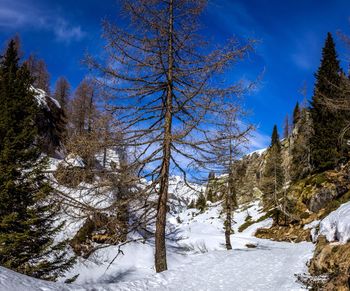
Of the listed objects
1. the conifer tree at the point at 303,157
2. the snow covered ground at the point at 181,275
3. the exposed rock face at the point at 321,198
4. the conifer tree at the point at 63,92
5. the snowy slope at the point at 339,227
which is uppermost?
the conifer tree at the point at 63,92

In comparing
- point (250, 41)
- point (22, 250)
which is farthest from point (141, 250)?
point (250, 41)

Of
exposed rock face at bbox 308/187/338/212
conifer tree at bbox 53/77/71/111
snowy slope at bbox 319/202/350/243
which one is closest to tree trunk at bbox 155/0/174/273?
snowy slope at bbox 319/202/350/243

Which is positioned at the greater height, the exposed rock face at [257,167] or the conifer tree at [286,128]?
the conifer tree at [286,128]

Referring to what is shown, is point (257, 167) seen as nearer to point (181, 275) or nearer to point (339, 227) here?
point (339, 227)

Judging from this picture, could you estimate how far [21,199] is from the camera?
10453 millimetres

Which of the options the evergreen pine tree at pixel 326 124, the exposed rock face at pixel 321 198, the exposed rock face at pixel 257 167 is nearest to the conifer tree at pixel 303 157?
the evergreen pine tree at pixel 326 124

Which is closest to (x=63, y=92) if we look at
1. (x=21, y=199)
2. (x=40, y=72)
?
(x=40, y=72)

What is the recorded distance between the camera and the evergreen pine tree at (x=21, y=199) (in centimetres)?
952

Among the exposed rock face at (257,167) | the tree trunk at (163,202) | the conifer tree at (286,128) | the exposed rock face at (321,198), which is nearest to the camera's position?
the tree trunk at (163,202)

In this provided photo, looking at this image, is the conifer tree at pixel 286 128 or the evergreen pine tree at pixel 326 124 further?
the conifer tree at pixel 286 128

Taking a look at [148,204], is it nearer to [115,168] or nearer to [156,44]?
[115,168]

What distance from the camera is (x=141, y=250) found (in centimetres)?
1892

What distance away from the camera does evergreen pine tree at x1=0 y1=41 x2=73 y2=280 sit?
9523mm

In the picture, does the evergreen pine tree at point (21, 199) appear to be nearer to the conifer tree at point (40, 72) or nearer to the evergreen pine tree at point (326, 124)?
the evergreen pine tree at point (326, 124)
